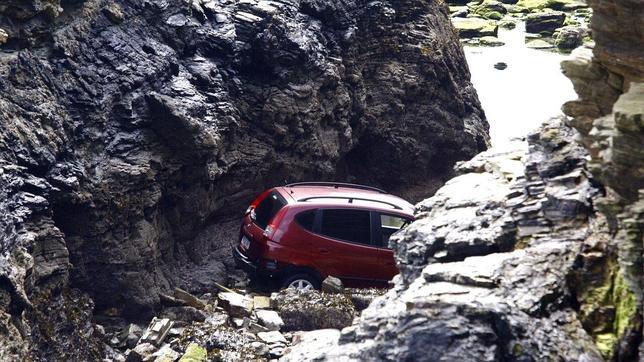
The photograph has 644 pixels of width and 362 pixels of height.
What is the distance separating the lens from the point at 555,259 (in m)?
7.77

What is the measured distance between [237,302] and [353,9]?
7995 mm

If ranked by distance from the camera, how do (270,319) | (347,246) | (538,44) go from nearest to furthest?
(270,319)
(347,246)
(538,44)

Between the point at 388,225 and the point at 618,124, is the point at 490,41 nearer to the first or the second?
the point at 388,225

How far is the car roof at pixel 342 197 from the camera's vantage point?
13.8 meters

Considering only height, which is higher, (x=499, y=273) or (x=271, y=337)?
(x=499, y=273)

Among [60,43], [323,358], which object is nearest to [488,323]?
[323,358]

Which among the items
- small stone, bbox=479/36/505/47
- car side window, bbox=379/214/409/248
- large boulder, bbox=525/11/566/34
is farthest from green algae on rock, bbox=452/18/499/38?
car side window, bbox=379/214/409/248

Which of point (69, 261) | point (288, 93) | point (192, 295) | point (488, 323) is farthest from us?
point (288, 93)

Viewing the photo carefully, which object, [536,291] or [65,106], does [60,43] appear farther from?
[536,291]

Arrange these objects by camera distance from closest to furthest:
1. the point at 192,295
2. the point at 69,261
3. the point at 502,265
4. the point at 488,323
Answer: the point at 488,323
the point at 502,265
the point at 69,261
the point at 192,295

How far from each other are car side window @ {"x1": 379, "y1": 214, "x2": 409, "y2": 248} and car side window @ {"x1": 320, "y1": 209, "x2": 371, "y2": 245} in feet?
0.74

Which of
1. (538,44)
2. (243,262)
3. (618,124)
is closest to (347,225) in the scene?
(243,262)

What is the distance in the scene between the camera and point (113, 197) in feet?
42.2

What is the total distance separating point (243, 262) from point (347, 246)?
5.57 ft
